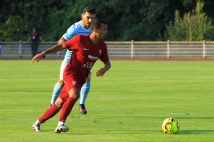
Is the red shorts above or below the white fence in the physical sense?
above

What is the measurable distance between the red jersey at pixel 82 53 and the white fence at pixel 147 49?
39800 mm

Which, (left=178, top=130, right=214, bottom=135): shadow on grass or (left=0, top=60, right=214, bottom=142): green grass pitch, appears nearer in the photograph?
(left=0, top=60, right=214, bottom=142): green grass pitch

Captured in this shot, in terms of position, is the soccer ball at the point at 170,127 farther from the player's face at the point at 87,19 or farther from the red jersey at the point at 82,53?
the player's face at the point at 87,19

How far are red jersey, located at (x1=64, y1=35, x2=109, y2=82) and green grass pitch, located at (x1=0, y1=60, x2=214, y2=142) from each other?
1.05m

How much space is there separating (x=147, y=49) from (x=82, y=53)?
4240cm

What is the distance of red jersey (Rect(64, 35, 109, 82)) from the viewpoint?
38.6ft

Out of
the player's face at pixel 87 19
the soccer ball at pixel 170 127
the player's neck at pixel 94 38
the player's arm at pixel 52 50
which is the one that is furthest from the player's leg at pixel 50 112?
the player's face at pixel 87 19

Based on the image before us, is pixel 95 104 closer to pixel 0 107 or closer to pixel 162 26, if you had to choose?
pixel 0 107

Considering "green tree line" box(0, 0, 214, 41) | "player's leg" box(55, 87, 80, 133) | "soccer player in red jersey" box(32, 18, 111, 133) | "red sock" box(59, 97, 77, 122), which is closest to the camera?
"player's leg" box(55, 87, 80, 133)

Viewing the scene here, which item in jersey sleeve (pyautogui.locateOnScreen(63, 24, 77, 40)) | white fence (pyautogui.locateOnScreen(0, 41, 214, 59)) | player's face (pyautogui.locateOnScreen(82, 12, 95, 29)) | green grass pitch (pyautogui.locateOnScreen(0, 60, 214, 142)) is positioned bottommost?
white fence (pyautogui.locateOnScreen(0, 41, 214, 59))

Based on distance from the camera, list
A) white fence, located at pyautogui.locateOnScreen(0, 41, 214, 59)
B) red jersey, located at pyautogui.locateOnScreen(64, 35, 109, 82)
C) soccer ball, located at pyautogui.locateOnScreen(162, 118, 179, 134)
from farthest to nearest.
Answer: white fence, located at pyautogui.locateOnScreen(0, 41, 214, 59) < red jersey, located at pyautogui.locateOnScreen(64, 35, 109, 82) < soccer ball, located at pyautogui.locateOnScreen(162, 118, 179, 134)

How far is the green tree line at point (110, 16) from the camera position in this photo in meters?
59.7

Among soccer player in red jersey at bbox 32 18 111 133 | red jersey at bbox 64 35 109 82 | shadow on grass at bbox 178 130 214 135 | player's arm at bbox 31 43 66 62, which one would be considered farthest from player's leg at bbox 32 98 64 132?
shadow on grass at bbox 178 130 214 135

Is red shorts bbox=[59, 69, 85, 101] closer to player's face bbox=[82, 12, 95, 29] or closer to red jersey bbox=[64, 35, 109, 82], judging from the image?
red jersey bbox=[64, 35, 109, 82]
